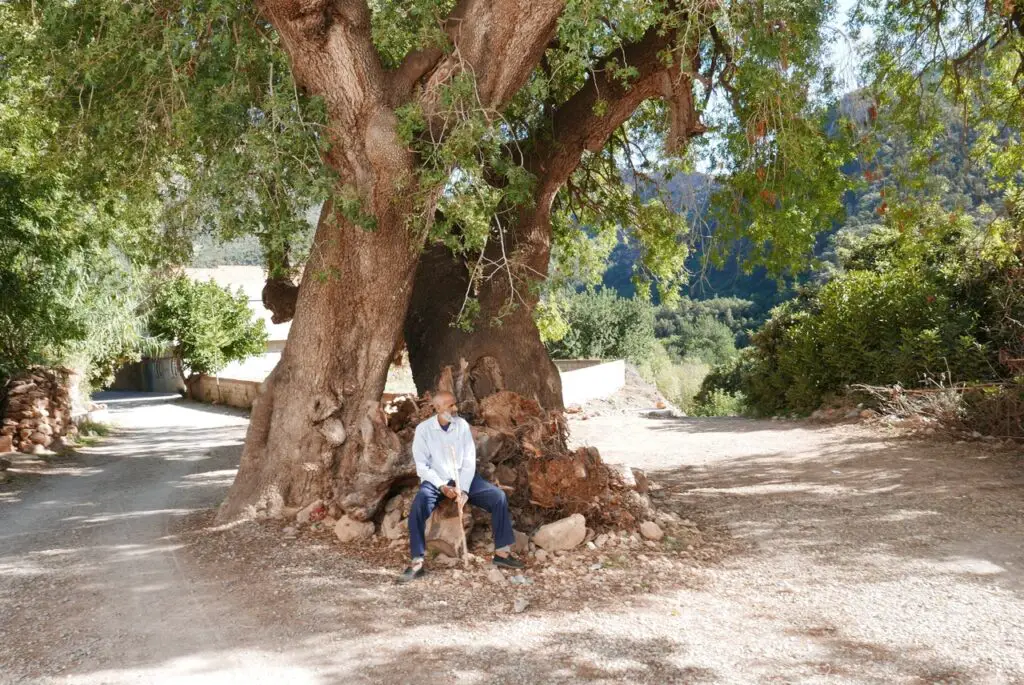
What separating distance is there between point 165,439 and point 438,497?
1406 centimetres

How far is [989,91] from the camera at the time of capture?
11.2m

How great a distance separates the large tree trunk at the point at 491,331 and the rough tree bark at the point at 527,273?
0.01m

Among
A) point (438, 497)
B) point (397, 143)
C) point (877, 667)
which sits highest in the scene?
point (397, 143)

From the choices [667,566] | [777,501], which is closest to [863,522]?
[777,501]

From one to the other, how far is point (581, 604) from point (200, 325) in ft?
94.2

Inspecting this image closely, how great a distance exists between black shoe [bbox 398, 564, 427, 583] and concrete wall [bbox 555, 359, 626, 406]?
451 inches

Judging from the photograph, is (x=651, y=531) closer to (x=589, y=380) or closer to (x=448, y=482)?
(x=448, y=482)

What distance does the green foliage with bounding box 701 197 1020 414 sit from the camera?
1207cm

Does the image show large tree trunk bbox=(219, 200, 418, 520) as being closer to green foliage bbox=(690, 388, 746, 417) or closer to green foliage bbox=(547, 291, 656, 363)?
green foliage bbox=(690, 388, 746, 417)

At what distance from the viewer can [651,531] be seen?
7.07m

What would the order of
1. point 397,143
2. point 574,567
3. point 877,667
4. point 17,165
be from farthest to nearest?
point 17,165 < point 397,143 < point 574,567 < point 877,667

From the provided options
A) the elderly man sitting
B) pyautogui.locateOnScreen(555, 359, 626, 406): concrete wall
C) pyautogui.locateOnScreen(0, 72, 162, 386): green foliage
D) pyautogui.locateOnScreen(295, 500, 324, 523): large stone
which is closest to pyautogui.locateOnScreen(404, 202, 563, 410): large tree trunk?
pyautogui.locateOnScreen(295, 500, 324, 523): large stone

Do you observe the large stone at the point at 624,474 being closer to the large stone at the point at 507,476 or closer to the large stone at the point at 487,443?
the large stone at the point at 507,476

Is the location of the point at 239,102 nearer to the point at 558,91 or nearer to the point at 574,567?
the point at 558,91
